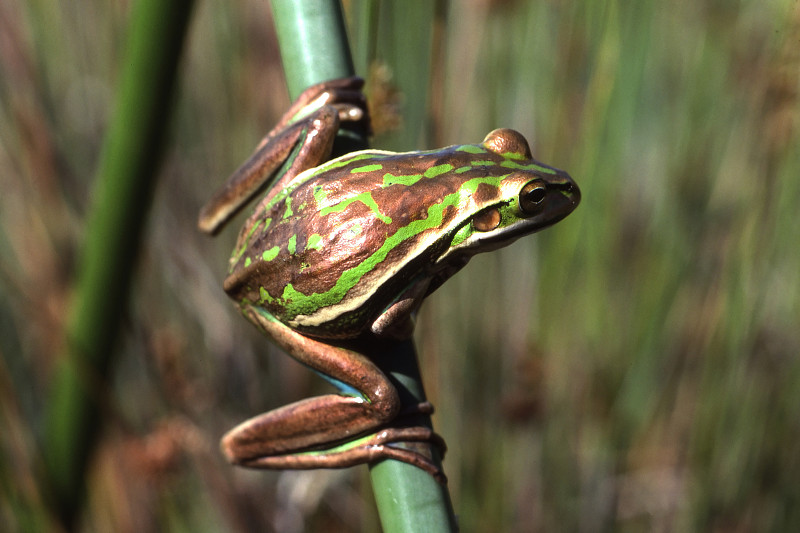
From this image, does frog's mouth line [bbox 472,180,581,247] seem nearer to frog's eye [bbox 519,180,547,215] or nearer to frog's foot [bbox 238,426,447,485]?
frog's eye [bbox 519,180,547,215]

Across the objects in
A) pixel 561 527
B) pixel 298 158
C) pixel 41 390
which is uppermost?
pixel 298 158

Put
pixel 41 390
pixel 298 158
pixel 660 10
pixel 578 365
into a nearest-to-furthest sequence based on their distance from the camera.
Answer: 1. pixel 298 158
2. pixel 660 10
3. pixel 578 365
4. pixel 41 390

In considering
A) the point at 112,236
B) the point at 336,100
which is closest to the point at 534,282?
the point at 336,100

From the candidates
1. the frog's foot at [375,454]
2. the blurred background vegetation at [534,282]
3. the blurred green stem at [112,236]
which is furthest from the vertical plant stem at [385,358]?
the blurred background vegetation at [534,282]

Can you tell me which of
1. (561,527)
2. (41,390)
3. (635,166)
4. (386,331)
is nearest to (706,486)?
(561,527)

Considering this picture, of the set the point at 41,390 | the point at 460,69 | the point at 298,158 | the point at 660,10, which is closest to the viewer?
the point at 298,158

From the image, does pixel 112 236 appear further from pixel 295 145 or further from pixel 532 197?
pixel 532 197

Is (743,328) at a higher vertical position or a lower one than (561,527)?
higher

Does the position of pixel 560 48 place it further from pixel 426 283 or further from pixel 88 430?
pixel 88 430

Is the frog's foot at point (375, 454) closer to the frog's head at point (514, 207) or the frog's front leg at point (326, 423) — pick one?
the frog's front leg at point (326, 423)
